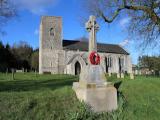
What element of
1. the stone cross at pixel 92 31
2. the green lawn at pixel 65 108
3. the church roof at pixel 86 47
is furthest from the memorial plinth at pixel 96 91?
the church roof at pixel 86 47

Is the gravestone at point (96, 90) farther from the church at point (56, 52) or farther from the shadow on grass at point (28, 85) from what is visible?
the church at point (56, 52)

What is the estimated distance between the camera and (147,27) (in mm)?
19578

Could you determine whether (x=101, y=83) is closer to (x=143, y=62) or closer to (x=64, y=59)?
(x=64, y=59)

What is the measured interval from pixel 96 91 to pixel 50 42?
58.9 m

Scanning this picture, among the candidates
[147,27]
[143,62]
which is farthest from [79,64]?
[147,27]

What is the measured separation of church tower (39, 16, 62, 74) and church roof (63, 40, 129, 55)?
3.07m

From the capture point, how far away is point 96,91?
39.8 feet

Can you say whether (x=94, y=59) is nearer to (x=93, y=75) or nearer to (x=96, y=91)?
(x=93, y=75)

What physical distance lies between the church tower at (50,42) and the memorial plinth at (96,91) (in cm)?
5586

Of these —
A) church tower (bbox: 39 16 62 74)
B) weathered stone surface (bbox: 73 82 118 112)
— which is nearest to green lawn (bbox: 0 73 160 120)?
weathered stone surface (bbox: 73 82 118 112)

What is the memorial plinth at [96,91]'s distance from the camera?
11.9 metres

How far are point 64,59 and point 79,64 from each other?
168 inches

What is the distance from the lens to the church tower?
68.8m

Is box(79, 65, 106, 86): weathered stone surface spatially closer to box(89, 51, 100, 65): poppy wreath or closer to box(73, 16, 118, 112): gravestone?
box(73, 16, 118, 112): gravestone
